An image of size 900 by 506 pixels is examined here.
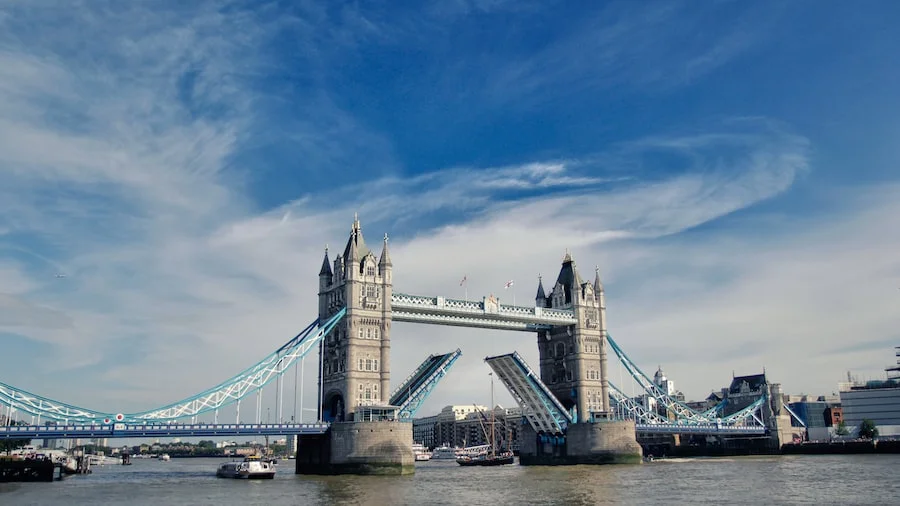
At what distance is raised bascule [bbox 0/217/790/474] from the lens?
257 feet

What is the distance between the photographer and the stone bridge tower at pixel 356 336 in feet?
282

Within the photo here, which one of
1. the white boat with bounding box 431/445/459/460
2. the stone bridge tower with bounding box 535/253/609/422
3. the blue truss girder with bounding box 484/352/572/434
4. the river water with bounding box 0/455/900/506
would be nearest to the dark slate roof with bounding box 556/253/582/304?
the stone bridge tower with bounding box 535/253/609/422

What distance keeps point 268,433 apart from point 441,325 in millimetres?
26246

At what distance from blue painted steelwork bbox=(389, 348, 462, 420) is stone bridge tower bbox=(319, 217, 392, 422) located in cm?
315

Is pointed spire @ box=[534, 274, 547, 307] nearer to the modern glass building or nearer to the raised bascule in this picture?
the raised bascule

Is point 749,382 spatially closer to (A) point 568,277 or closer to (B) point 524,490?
(A) point 568,277

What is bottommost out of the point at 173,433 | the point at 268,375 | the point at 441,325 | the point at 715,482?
the point at 715,482

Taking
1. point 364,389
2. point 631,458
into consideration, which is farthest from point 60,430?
point 631,458

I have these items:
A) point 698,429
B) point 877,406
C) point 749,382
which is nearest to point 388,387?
point 698,429

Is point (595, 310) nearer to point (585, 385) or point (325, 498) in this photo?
point (585, 385)

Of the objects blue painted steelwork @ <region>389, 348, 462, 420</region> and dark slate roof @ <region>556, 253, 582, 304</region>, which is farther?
dark slate roof @ <region>556, 253, 582, 304</region>

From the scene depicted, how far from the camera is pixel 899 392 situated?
15938cm

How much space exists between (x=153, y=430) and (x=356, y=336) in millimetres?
22000

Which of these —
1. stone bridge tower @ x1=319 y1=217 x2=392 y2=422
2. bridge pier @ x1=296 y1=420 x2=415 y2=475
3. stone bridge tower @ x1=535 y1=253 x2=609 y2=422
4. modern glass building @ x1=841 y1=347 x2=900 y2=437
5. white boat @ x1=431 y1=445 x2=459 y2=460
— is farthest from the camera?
white boat @ x1=431 y1=445 x2=459 y2=460
